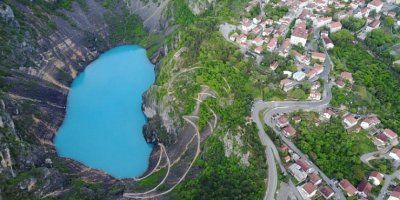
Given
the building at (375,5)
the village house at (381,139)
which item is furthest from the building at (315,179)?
the building at (375,5)

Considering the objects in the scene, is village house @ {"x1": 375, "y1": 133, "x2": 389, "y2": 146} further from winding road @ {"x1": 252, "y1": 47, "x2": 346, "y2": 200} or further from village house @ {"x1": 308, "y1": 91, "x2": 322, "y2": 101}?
village house @ {"x1": 308, "y1": 91, "x2": 322, "y2": 101}

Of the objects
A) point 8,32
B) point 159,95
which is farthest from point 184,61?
point 8,32

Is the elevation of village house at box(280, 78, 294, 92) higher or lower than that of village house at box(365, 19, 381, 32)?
higher

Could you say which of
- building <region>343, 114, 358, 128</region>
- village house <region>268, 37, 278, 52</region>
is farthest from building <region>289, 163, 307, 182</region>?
village house <region>268, 37, 278, 52</region>

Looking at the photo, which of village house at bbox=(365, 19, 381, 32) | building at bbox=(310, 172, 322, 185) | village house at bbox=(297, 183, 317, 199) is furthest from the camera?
village house at bbox=(365, 19, 381, 32)

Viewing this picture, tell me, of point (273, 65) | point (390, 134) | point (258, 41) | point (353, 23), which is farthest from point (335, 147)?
point (353, 23)

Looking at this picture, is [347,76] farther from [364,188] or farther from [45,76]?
[45,76]
